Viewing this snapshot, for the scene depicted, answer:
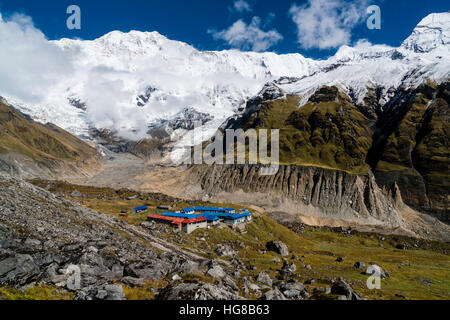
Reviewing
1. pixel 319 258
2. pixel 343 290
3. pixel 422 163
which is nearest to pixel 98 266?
pixel 343 290

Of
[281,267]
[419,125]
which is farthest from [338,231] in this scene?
[419,125]

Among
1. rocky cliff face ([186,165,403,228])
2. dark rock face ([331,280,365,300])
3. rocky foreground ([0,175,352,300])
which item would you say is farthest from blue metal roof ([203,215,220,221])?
rocky cliff face ([186,165,403,228])

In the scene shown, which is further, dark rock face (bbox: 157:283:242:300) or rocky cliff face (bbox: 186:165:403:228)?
rocky cliff face (bbox: 186:165:403:228)

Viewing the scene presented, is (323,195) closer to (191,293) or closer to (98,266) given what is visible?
(98,266)

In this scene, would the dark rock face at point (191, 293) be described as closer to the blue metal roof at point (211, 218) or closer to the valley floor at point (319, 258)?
the valley floor at point (319, 258)

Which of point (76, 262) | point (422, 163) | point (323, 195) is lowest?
point (323, 195)

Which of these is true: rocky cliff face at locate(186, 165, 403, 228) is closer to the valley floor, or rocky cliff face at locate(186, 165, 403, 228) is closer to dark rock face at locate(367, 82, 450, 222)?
dark rock face at locate(367, 82, 450, 222)

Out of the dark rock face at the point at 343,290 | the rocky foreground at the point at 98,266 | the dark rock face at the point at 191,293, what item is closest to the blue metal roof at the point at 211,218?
the rocky foreground at the point at 98,266
